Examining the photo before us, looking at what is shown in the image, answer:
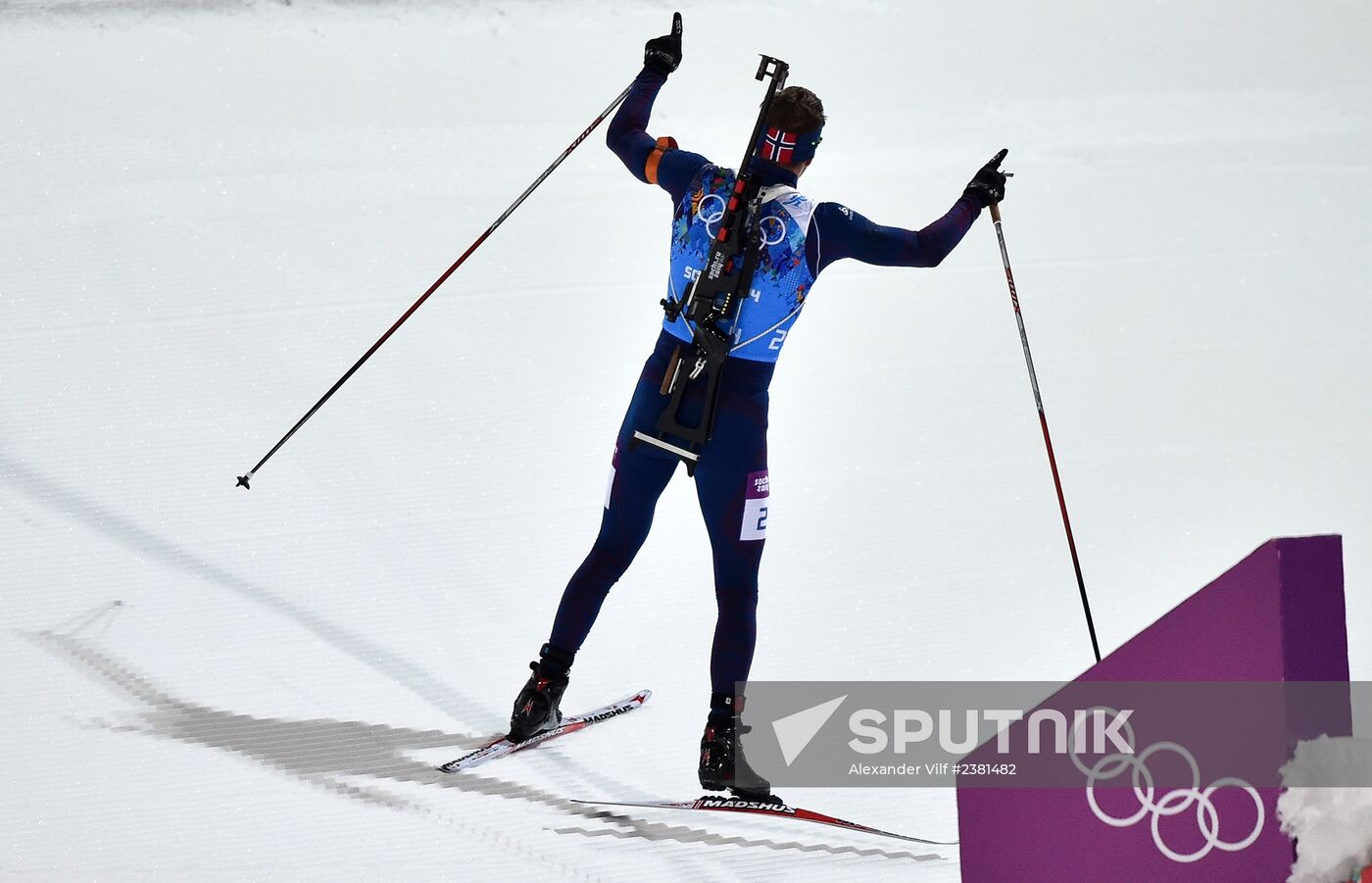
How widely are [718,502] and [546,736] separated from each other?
646 millimetres

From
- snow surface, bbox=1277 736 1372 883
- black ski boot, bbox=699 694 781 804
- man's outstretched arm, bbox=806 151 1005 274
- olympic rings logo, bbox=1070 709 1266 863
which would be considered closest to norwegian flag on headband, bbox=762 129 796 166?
man's outstretched arm, bbox=806 151 1005 274

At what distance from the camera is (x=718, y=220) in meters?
2.75

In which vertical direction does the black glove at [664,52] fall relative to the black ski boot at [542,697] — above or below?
above

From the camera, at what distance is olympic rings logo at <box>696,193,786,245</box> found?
2.71m

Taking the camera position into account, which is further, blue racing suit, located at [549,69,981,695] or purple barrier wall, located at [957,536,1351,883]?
blue racing suit, located at [549,69,981,695]

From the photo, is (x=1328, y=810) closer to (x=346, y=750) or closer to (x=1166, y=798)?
(x=1166, y=798)

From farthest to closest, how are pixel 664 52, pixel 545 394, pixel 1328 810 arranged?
pixel 545 394 → pixel 664 52 → pixel 1328 810

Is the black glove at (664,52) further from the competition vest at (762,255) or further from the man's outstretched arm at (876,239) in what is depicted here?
the man's outstretched arm at (876,239)

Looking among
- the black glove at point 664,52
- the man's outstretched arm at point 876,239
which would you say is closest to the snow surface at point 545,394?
the man's outstretched arm at point 876,239

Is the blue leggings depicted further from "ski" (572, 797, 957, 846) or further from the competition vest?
"ski" (572, 797, 957, 846)

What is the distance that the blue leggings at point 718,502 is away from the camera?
277 cm

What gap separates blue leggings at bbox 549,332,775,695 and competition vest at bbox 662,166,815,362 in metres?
0.06

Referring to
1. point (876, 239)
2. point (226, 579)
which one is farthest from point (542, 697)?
point (876, 239)

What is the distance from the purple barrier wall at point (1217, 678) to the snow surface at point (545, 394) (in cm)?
59
